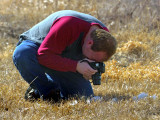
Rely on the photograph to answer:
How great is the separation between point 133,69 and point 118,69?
27cm

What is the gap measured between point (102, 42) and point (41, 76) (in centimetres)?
79

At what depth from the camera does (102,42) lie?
3.26 meters

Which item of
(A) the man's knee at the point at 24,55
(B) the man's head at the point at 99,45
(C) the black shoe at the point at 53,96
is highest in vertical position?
(B) the man's head at the point at 99,45

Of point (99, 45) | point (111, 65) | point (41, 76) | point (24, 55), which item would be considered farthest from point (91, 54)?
point (111, 65)

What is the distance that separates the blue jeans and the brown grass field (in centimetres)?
23

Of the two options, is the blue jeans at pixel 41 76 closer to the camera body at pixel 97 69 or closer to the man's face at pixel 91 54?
the camera body at pixel 97 69

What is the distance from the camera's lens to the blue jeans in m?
3.47

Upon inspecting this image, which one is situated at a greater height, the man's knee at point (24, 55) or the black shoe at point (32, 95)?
the man's knee at point (24, 55)

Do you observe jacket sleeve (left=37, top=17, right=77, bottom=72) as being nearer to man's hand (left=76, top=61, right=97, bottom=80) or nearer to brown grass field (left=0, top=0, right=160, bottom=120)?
man's hand (left=76, top=61, right=97, bottom=80)

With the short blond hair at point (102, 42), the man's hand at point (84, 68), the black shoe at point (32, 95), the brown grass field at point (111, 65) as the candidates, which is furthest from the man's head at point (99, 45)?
the black shoe at point (32, 95)

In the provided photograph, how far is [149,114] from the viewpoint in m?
3.08

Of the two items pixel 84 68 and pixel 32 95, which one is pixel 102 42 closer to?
pixel 84 68

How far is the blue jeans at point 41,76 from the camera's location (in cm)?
347

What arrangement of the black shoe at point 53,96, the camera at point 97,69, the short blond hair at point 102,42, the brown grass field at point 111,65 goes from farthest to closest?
the black shoe at point 53,96
the camera at point 97,69
the short blond hair at point 102,42
the brown grass field at point 111,65
